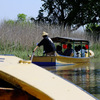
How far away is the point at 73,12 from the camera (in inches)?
1770

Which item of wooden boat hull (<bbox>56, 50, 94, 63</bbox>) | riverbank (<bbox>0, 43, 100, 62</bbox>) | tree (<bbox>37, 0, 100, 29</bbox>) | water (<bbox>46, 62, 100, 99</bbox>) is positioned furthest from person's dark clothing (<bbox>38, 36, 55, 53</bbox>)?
tree (<bbox>37, 0, 100, 29</bbox>)

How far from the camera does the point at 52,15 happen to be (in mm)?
46969

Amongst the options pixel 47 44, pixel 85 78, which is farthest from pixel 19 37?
pixel 85 78

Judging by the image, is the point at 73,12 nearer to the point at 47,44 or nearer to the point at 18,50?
the point at 18,50

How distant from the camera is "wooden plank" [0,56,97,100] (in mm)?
3111

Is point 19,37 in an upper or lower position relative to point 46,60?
upper

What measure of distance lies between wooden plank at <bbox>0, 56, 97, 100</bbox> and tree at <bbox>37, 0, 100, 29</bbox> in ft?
133

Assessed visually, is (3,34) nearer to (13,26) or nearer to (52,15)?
(13,26)

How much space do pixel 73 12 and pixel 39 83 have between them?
138 ft

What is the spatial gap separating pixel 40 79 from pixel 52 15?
144ft

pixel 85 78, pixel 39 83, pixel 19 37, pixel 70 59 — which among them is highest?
pixel 19 37

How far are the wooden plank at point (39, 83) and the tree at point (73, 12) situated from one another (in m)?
40.7

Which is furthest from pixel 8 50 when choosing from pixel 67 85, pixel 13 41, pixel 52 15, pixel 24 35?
pixel 52 15

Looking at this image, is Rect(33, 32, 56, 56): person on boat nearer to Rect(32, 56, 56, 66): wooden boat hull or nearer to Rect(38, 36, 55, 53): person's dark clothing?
Rect(38, 36, 55, 53): person's dark clothing
